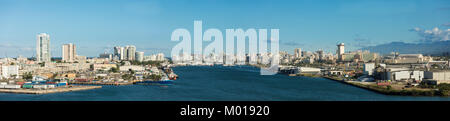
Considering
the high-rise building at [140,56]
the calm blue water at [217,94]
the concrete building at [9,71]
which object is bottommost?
the calm blue water at [217,94]

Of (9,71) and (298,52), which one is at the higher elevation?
(298,52)

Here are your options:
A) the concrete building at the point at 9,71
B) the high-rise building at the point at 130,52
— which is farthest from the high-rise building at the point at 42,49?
the high-rise building at the point at 130,52

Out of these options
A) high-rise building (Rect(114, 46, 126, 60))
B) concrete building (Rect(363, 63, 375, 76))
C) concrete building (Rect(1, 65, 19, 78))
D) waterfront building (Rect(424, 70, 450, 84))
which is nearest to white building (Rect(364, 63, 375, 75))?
concrete building (Rect(363, 63, 375, 76))

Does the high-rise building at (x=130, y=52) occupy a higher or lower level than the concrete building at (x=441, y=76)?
higher

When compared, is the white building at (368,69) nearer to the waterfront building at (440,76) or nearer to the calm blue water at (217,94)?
the waterfront building at (440,76)

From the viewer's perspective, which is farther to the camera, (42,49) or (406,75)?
(42,49)

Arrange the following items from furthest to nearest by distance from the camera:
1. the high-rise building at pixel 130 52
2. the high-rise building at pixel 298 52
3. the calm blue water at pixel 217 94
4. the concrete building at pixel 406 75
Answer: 1. the high-rise building at pixel 298 52
2. the high-rise building at pixel 130 52
3. the concrete building at pixel 406 75
4. the calm blue water at pixel 217 94

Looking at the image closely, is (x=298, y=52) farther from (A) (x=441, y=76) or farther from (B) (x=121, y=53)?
(A) (x=441, y=76)

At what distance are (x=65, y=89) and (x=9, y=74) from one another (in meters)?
5.12

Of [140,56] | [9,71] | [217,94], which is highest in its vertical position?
[140,56]

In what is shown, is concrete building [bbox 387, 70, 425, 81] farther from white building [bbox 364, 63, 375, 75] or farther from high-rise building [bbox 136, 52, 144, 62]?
high-rise building [bbox 136, 52, 144, 62]

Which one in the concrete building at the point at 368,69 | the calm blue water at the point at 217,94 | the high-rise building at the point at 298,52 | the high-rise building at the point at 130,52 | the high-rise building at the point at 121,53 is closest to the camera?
the calm blue water at the point at 217,94

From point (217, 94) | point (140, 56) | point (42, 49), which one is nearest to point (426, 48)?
point (140, 56)
